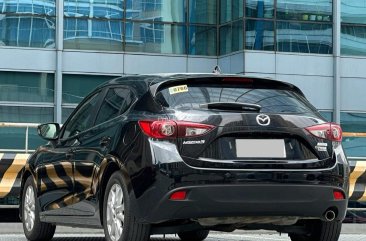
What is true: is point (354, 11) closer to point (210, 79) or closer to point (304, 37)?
point (304, 37)

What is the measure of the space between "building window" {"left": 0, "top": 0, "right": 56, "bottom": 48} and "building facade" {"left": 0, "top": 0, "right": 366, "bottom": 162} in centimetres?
3

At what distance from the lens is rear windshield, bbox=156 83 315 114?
791 cm

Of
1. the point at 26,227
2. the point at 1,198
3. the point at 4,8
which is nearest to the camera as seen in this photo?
the point at 26,227

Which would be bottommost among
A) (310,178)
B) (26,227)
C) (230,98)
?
(26,227)

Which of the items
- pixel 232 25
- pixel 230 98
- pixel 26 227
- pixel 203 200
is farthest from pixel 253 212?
pixel 232 25

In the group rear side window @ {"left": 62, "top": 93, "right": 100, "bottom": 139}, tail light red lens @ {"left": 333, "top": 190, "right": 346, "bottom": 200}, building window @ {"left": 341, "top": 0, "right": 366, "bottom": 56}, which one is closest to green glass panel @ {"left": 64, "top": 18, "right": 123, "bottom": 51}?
building window @ {"left": 341, "top": 0, "right": 366, "bottom": 56}

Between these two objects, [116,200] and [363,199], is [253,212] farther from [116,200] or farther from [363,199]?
[363,199]

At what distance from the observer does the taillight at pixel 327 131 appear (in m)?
7.94

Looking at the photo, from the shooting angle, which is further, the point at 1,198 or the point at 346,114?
the point at 346,114

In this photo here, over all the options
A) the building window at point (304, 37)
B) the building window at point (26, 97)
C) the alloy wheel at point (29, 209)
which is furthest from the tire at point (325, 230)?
the building window at point (26, 97)

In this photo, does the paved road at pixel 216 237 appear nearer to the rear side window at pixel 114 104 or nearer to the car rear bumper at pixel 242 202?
the rear side window at pixel 114 104

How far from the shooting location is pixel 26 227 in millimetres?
10445

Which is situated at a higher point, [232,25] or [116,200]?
[232,25]

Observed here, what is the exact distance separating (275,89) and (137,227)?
1.58 metres
